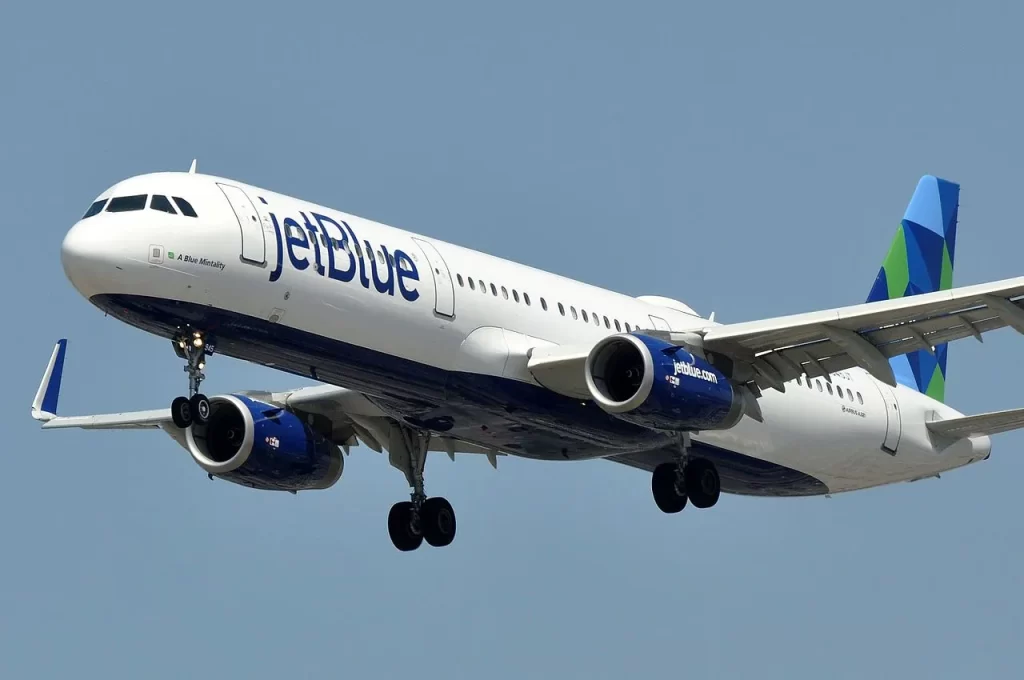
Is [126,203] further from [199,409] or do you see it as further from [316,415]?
[316,415]

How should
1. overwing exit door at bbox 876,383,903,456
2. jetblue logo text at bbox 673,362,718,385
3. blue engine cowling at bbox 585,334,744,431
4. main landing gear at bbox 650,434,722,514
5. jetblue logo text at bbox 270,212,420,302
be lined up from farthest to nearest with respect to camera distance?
overwing exit door at bbox 876,383,903,456, main landing gear at bbox 650,434,722,514, jetblue logo text at bbox 673,362,718,385, blue engine cowling at bbox 585,334,744,431, jetblue logo text at bbox 270,212,420,302

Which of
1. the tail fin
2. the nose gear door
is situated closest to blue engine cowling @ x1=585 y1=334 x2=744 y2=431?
the nose gear door

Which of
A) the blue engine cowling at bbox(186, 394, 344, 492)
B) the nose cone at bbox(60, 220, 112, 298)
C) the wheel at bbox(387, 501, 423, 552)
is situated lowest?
the wheel at bbox(387, 501, 423, 552)

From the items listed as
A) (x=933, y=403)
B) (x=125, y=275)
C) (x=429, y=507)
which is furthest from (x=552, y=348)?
(x=933, y=403)

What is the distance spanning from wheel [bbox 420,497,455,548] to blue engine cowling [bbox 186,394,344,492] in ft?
8.58

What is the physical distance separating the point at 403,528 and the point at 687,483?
674 centimetres

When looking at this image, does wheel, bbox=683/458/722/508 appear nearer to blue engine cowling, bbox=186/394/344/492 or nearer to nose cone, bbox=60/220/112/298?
blue engine cowling, bbox=186/394/344/492

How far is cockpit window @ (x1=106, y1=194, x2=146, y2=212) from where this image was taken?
34000mm

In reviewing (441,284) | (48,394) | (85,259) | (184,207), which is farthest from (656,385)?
A: (48,394)

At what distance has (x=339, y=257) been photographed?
3531 cm

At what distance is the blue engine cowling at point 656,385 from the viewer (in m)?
36.7

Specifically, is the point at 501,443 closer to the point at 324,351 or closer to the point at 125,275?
the point at 324,351

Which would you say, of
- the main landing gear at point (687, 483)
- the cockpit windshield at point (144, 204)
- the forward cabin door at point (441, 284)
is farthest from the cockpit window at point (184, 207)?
the main landing gear at point (687, 483)

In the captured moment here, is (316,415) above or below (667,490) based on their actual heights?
above
